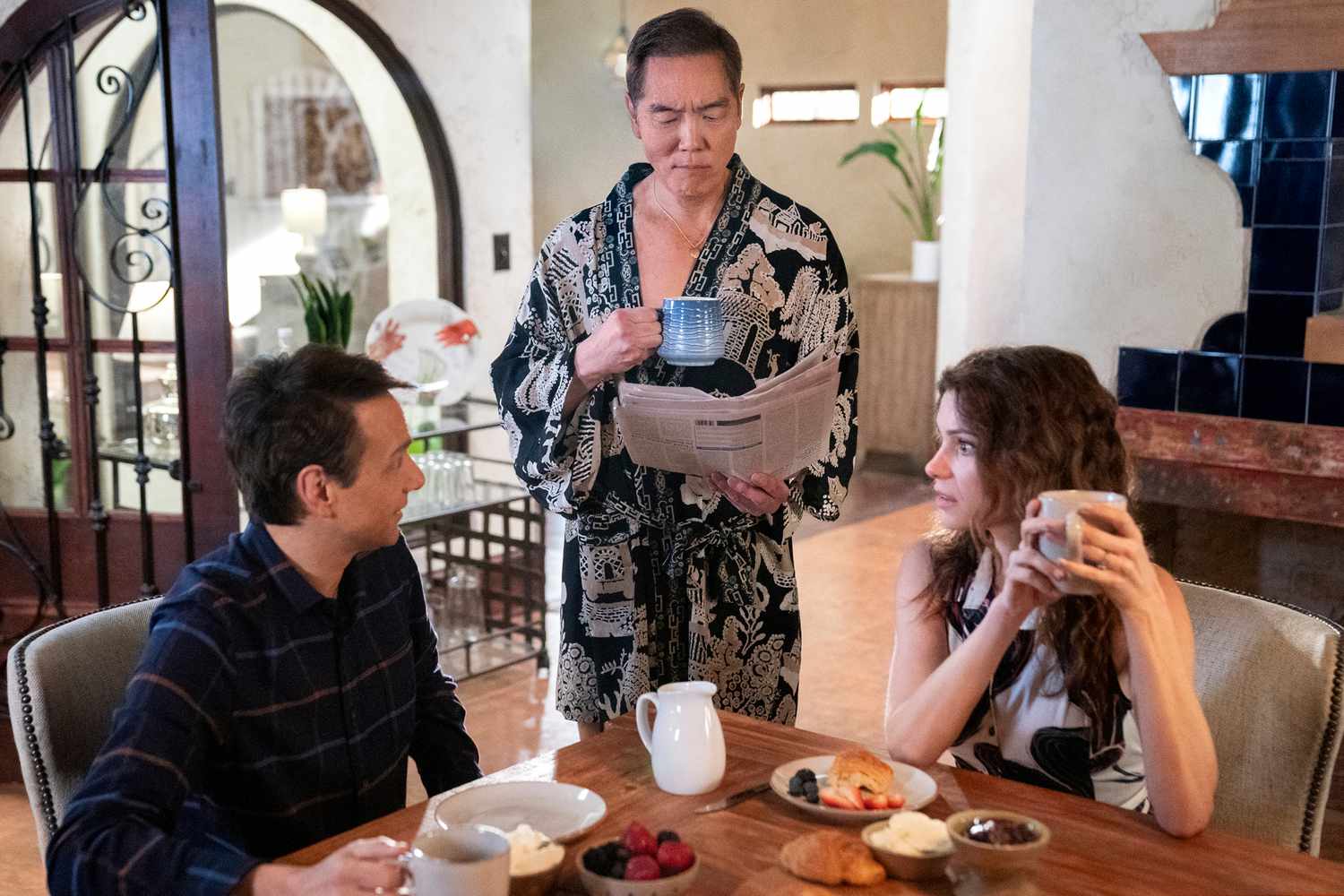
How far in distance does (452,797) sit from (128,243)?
2.28m

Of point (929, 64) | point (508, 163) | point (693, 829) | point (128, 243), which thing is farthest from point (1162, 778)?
point (929, 64)

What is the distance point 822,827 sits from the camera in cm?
144

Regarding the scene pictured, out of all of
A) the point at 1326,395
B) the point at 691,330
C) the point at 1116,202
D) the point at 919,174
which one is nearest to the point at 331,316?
the point at 1116,202

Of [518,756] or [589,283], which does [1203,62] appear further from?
[518,756]

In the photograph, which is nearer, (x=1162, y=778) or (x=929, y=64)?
(x=1162, y=778)

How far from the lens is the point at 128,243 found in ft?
10.9

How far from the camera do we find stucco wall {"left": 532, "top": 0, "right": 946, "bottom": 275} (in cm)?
835

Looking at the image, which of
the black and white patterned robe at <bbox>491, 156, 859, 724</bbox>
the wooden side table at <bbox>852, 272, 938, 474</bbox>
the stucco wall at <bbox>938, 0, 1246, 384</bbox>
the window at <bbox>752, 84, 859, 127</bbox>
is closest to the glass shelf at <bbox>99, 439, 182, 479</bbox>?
the black and white patterned robe at <bbox>491, 156, 859, 724</bbox>

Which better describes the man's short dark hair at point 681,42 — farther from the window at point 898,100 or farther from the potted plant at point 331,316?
the window at point 898,100

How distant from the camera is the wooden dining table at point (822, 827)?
4.31 ft

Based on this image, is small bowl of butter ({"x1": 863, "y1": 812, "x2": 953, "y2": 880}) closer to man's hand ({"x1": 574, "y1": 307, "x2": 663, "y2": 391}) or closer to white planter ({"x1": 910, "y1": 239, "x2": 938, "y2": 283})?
man's hand ({"x1": 574, "y1": 307, "x2": 663, "y2": 391})

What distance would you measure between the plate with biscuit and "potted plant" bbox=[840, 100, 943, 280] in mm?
5849

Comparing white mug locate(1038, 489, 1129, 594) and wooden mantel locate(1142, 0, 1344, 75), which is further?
wooden mantel locate(1142, 0, 1344, 75)

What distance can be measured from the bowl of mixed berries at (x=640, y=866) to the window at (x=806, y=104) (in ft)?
24.7
